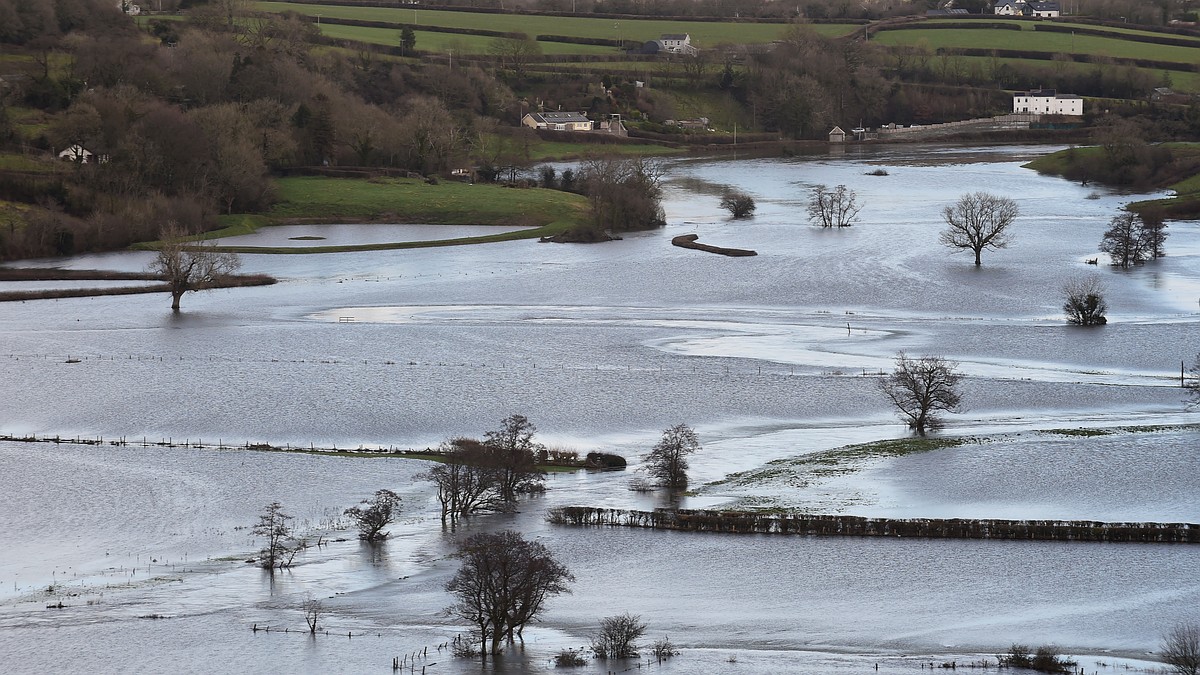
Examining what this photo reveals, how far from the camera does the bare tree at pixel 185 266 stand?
7288 centimetres

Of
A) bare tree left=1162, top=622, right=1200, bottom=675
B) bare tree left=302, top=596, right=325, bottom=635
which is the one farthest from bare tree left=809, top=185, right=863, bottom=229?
bare tree left=302, top=596, right=325, bottom=635

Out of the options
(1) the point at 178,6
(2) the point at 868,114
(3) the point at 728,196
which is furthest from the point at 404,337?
(2) the point at 868,114

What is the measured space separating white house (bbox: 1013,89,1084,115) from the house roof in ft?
168

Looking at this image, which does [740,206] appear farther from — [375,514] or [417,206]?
[375,514]

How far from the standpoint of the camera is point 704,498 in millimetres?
39688

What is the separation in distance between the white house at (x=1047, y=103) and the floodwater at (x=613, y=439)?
78550 mm

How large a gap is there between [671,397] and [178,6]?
125184 mm

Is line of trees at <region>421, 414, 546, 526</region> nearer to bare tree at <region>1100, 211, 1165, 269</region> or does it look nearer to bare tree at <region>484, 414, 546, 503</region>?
bare tree at <region>484, 414, 546, 503</region>

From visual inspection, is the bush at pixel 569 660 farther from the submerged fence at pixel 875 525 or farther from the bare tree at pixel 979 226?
the bare tree at pixel 979 226

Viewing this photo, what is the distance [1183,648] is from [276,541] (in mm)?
20530

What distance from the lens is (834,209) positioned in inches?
4139

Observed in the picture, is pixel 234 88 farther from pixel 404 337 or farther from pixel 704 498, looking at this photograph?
pixel 704 498

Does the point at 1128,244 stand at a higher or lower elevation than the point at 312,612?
higher

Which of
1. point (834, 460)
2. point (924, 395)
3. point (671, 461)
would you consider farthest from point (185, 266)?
point (834, 460)
